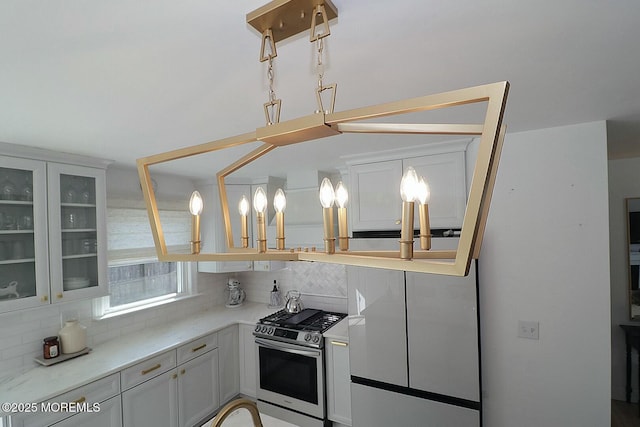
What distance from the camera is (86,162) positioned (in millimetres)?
2316

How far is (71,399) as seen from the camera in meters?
1.92

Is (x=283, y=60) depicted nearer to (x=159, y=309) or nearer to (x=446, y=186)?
(x=446, y=186)

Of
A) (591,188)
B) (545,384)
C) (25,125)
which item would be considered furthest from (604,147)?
(25,125)

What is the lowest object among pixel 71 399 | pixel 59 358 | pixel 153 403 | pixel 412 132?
pixel 153 403

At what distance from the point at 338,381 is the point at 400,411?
0.62 meters

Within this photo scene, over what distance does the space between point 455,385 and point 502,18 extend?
81.5 inches

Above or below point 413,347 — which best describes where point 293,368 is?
below

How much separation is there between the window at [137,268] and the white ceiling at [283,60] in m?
1.33

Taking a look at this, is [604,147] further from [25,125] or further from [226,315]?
[226,315]

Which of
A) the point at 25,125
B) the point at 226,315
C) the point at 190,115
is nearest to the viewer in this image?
the point at 190,115

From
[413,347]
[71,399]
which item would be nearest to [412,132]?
[413,347]

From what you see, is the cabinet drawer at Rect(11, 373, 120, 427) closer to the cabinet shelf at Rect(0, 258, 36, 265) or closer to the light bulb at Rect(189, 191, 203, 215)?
the cabinet shelf at Rect(0, 258, 36, 265)

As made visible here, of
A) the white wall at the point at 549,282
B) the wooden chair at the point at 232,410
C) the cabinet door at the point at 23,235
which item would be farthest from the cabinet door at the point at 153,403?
the white wall at the point at 549,282

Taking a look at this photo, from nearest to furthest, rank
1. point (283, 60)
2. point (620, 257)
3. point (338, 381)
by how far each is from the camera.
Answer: point (283, 60)
point (338, 381)
point (620, 257)
